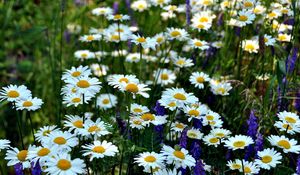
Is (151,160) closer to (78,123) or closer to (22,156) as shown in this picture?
(78,123)

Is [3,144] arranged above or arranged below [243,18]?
below

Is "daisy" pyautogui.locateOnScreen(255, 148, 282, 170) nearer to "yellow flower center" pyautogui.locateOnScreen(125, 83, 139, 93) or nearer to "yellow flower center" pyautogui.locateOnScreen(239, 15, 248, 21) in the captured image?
"yellow flower center" pyautogui.locateOnScreen(125, 83, 139, 93)

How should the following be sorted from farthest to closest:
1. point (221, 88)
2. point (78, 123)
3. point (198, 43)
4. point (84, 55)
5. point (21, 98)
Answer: point (84, 55)
point (198, 43)
point (221, 88)
point (21, 98)
point (78, 123)

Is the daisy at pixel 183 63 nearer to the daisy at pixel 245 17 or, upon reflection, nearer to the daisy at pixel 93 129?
the daisy at pixel 245 17

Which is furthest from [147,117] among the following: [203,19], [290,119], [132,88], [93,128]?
[203,19]

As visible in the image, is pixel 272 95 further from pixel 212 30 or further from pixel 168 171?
pixel 168 171

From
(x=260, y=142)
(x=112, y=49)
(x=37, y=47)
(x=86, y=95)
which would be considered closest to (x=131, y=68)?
(x=112, y=49)

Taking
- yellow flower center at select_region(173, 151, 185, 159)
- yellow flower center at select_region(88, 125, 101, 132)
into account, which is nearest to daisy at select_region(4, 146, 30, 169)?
yellow flower center at select_region(88, 125, 101, 132)
